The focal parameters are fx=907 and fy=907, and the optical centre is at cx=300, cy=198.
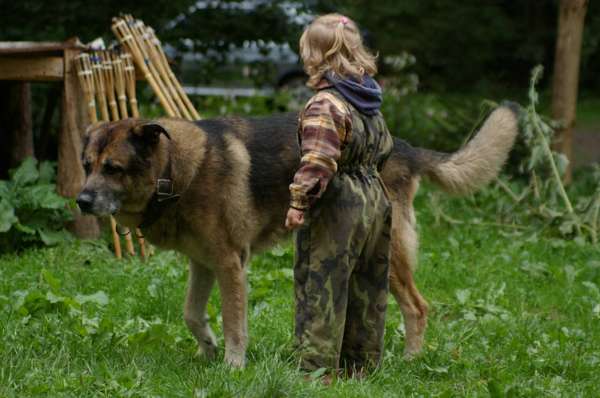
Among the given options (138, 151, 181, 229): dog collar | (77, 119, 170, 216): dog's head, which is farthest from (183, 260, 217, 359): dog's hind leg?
(77, 119, 170, 216): dog's head

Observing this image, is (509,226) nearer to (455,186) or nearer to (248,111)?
(455,186)

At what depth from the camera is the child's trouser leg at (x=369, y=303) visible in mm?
4559

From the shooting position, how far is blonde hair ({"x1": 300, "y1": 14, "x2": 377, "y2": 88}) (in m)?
4.11

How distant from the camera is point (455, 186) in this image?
5.46m

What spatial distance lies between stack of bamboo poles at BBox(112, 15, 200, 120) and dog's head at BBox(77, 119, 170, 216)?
8.66 ft

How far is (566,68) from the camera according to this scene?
32.3ft

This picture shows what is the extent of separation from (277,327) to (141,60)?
2.77 m


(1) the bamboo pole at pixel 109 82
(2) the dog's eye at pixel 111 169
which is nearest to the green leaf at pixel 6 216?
(1) the bamboo pole at pixel 109 82

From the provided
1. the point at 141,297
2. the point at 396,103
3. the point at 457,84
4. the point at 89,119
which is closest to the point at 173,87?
the point at 89,119

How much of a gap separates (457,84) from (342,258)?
988cm

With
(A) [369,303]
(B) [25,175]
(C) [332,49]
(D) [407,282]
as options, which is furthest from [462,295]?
(B) [25,175]

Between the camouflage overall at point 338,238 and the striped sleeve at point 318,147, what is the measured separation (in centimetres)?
11

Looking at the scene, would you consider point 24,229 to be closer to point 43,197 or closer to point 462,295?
point 43,197

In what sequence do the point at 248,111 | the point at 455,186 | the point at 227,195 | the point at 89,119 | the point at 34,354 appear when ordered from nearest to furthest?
the point at 34,354 < the point at 227,195 < the point at 455,186 < the point at 89,119 < the point at 248,111
